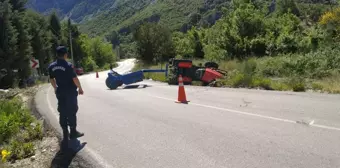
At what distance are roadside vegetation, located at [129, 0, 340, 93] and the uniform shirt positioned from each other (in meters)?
9.50

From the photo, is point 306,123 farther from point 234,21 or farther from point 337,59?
point 234,21

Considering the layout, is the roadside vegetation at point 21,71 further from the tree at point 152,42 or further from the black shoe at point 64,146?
the tree at point 152,42

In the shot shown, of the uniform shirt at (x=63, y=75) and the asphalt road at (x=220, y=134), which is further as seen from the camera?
the uniform shirt at (x=63, y=75)

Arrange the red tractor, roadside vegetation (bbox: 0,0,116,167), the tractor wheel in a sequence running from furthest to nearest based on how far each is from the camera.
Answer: the tractor wheel
the red tractor
roadside vegetation (bbox: 0,0,116,167)

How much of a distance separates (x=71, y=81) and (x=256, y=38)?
2754 cm

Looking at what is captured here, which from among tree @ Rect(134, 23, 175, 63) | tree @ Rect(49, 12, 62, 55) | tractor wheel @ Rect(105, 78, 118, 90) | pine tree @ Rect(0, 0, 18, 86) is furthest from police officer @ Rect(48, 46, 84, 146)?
tree @ Rect(49, 12, 62, 55)

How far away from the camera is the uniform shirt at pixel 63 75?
285 inches

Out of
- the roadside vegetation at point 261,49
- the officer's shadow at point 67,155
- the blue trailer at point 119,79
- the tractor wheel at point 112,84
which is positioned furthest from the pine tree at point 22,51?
the officer's shadow at point 67,155

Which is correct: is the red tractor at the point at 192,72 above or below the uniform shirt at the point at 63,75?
below

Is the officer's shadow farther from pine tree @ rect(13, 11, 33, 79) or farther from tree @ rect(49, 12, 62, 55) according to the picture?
tree @ rect(49, 12, 62, 55)

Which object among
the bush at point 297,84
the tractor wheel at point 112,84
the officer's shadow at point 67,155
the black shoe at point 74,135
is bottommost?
the tractor wheel at point 112,84

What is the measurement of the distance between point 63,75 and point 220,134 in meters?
3.32

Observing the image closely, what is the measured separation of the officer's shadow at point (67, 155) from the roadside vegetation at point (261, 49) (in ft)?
30.9

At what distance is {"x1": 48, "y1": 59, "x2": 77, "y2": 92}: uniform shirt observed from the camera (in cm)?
723
